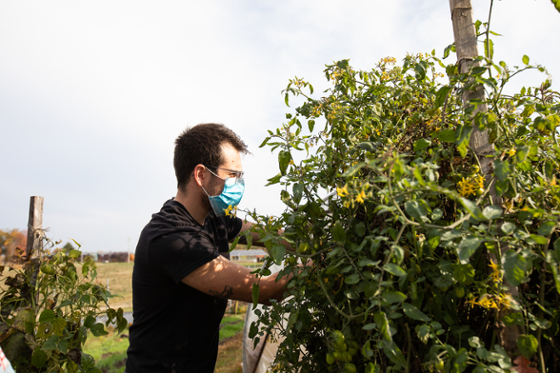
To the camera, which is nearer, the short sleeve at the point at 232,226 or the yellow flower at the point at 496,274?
the yellow flower at the point at 496,274

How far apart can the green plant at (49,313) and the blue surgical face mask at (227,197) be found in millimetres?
821

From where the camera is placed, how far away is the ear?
7.45 ft

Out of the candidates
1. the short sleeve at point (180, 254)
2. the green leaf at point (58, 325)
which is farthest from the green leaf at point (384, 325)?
the green leaf at point (58, 325)

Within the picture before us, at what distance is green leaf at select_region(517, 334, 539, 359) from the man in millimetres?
889

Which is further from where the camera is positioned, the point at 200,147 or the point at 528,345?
the point at 200,147

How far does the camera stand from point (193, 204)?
7.43ft

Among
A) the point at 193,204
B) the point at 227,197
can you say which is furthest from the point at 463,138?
the point at 193,204

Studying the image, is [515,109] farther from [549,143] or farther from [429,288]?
[429,288]

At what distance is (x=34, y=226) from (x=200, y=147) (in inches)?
49.7

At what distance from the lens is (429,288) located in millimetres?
925

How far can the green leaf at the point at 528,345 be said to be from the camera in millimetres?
736

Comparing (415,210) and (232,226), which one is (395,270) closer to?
(415,210)

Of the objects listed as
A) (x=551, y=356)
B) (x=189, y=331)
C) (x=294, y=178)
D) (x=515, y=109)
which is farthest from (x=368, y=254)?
(x=189, y=331)

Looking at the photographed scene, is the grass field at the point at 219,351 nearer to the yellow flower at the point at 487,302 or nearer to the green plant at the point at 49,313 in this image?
the green plant at the point at 49,313
